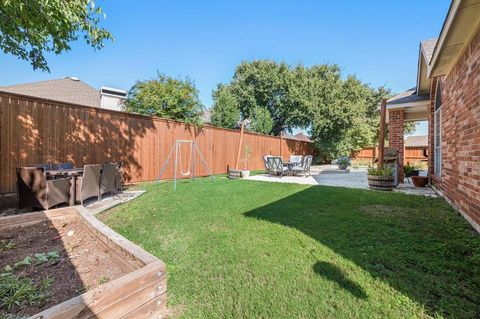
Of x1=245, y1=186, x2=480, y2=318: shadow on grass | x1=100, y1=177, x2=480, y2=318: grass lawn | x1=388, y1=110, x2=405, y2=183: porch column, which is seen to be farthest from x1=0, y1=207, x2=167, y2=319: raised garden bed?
x1=388, y1=110, x2=405, y2=183: porch column

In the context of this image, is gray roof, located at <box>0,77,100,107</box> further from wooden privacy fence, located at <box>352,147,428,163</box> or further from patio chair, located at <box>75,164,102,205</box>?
wooden privacy fence, located at <box>352,147,428,163</box>

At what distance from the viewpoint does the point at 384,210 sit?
4328mm

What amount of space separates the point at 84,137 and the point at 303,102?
15.0 m

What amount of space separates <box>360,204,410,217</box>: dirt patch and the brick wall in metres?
0.81

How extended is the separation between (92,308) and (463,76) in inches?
212

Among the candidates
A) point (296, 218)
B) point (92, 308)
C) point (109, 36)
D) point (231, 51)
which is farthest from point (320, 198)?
point (231, 51)

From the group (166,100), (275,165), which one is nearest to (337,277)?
(275,165)

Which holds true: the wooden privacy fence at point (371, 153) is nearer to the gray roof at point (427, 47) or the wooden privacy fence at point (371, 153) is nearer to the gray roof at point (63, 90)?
the gray roof at point (427, 47)

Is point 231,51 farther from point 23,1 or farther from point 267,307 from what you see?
point 267,307

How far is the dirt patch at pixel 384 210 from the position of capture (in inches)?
160

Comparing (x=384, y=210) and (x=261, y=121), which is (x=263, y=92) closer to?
(x=261, y=121)

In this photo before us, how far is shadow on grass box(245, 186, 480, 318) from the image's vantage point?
189 cm

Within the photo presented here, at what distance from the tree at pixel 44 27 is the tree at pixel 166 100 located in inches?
244

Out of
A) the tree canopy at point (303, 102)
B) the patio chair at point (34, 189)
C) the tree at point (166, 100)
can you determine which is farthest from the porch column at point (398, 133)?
the tree canopy at point (303, 102)
